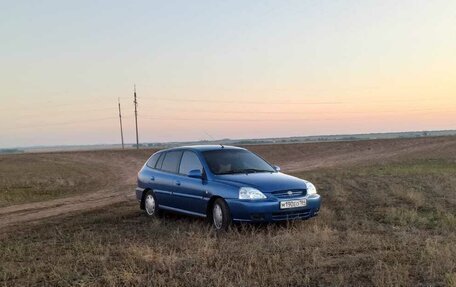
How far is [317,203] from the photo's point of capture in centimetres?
957

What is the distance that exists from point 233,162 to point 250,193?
4.90 feet

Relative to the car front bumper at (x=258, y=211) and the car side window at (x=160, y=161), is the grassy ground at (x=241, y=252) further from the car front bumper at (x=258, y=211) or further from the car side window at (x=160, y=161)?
the car side window at (x=160, y=161)

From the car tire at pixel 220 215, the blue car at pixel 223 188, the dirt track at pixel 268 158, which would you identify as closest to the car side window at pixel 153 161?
the blue car at pixel 223 188

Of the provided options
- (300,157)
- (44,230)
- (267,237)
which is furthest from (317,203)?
(300,157)

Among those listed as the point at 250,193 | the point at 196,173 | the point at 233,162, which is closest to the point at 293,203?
the point at 250,193

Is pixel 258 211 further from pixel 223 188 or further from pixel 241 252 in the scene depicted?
pixel 241 252

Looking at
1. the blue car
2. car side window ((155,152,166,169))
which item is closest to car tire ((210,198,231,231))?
the blue car

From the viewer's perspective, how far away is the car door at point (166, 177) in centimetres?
1088

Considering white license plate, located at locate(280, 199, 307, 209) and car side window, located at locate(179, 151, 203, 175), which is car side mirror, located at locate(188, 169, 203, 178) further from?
white license plate, located at locate(280, 199, 307, 209)

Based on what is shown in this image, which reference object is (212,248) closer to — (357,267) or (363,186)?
(357,267)

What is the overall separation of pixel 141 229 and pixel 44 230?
1857 mm

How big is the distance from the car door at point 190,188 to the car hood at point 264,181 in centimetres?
50

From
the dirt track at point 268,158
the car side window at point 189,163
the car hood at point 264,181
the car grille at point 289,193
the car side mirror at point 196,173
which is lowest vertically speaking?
the dirt track at point 268,158

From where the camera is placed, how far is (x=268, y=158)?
42406mm
